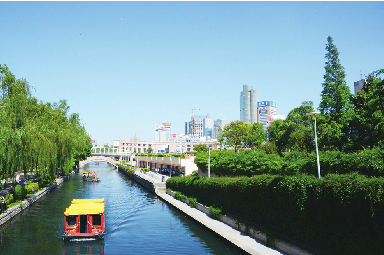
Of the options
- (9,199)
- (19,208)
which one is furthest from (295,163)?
(9,199)

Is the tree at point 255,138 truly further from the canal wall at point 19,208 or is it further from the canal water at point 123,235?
the canal wall at point 19,208

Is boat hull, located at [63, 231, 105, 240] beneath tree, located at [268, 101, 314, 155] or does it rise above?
beneath

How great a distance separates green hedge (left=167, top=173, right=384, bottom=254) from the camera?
524 inches

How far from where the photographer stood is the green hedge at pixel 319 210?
13.3 m

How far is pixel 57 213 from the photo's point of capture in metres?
34.4

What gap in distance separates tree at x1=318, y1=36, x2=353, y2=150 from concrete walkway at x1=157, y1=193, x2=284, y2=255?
70.9 feet

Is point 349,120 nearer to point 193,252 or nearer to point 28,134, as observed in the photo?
point 193,252

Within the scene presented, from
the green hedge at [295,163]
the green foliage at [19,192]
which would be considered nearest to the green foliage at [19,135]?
the green foliage at [19,192]

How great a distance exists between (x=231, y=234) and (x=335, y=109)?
2978 centimetres

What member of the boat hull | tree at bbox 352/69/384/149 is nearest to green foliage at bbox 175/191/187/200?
the boat hull

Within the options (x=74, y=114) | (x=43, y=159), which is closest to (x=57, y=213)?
(x=43, y=159)

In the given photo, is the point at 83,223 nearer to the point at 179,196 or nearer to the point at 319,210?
the point at 179,196

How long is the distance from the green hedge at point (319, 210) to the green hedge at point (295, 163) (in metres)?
7.49

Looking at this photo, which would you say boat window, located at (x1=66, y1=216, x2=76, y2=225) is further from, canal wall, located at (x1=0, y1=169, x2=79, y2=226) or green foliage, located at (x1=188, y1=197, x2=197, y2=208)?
green foliage, located at (x1=188, y1=197, x2=197, y2=208)
